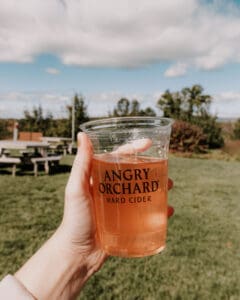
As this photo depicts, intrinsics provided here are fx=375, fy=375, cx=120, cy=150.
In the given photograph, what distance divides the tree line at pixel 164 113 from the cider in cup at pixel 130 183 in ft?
64.5

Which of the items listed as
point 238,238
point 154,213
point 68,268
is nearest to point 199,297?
point 238,238

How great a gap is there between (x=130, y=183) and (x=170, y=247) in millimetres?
3480

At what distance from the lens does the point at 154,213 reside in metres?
1.37

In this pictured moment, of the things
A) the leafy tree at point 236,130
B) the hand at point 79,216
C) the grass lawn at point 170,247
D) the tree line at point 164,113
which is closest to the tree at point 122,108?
the tree line at point 164,113

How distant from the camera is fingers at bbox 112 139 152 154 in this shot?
1.43 metres

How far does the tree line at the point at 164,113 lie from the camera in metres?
21.8

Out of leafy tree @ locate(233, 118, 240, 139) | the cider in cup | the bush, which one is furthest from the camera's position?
leafy tree @ locate(233, 118, 240, 139)

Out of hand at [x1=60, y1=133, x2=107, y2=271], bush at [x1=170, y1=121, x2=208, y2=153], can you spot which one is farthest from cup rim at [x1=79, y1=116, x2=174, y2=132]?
bush at [x1=170, y1=121, x2=208, y2=153]

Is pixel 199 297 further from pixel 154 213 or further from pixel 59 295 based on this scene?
pixel 154 213

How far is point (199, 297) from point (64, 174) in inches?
258

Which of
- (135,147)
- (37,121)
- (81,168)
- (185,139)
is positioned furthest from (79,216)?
(37,121)

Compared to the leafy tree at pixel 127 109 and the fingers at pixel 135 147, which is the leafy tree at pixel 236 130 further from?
the fingers at pixel 135 147

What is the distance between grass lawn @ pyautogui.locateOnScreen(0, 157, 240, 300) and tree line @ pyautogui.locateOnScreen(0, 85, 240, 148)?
555 inches

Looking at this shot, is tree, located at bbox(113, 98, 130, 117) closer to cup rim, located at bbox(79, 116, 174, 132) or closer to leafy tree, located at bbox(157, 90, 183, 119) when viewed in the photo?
leafy tree, located at bbox(157, 90, 183, 119)
